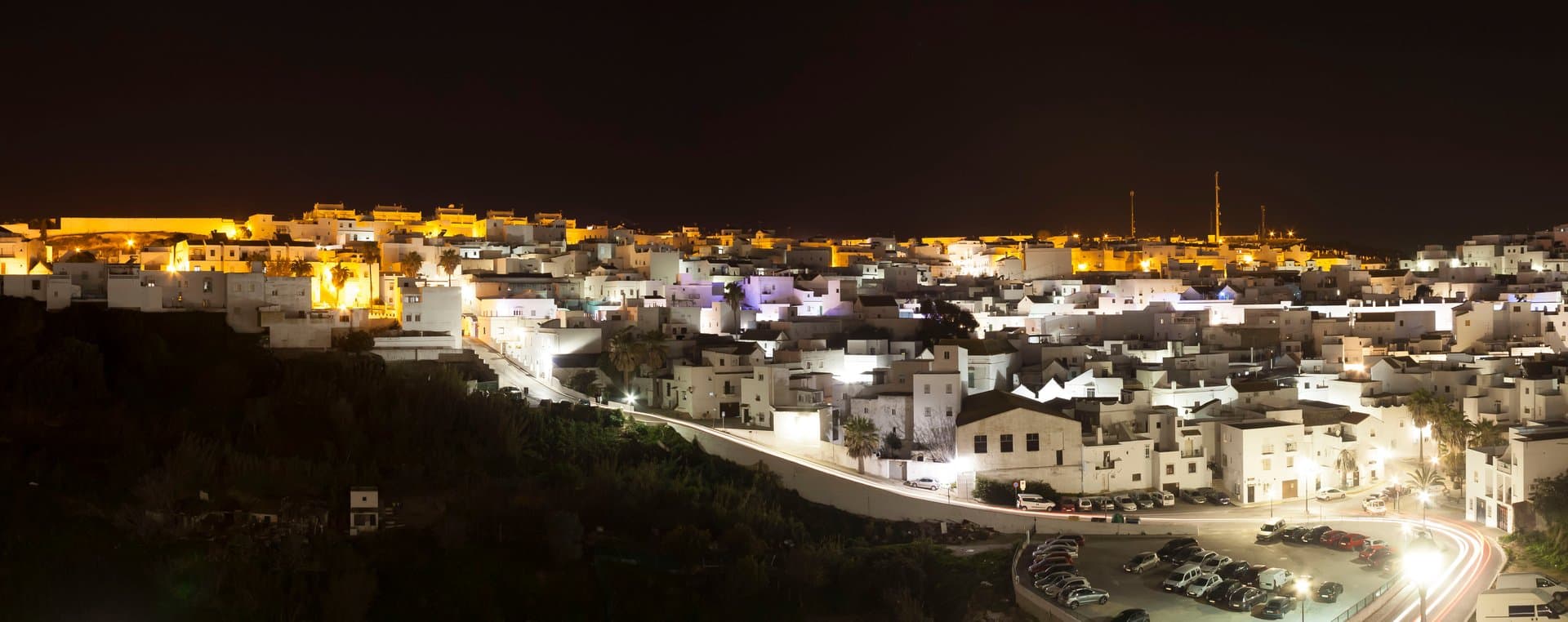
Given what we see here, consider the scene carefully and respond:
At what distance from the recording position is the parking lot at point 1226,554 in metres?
16.2

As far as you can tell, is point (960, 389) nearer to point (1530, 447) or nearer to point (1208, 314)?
point (1530, 447)

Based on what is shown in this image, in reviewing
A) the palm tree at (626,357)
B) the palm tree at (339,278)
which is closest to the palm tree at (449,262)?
the palm tree at (339,278)

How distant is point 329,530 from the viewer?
1775 cm

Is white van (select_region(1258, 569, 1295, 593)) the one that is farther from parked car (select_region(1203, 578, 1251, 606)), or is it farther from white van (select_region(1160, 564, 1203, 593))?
white van (select_region(1160, 564, 1203, 593))

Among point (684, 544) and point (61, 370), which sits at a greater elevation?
point (61, 370)

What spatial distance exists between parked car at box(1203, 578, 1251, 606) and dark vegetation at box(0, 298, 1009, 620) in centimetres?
320

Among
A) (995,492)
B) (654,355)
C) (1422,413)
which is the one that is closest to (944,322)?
(654,355)

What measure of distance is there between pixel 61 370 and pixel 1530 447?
23.5m

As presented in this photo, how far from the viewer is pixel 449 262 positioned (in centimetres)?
3184

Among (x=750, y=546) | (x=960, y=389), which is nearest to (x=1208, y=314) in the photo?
(x=960, y=389)

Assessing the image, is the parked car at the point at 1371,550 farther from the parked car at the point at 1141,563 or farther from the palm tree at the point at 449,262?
the palm tree at the point at 449,262

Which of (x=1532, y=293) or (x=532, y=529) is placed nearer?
(x=532, y=529)

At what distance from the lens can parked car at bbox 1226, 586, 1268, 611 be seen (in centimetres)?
1623

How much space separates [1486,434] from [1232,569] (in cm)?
748
